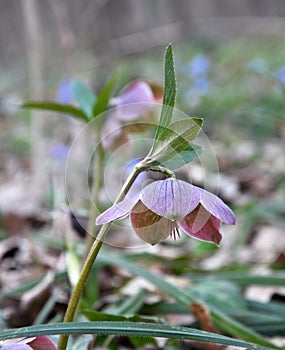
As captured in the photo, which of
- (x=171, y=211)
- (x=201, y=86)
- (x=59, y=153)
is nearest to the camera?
(x=171, y=211)

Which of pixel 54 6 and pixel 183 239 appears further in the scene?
pixel 54 6

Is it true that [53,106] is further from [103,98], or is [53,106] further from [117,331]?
[117,331]

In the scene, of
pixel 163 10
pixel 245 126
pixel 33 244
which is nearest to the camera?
pixel 33 244

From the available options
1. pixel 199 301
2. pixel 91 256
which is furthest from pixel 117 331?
pixel 199 301

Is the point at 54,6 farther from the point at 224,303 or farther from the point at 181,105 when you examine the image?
the point at 224,303

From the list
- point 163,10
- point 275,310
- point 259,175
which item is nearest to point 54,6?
point 259,175

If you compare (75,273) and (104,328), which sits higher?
(104,328)

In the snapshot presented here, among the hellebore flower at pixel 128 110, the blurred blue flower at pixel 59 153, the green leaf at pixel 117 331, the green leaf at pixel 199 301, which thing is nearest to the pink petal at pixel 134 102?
the hellebore flower at pixel 128 110
